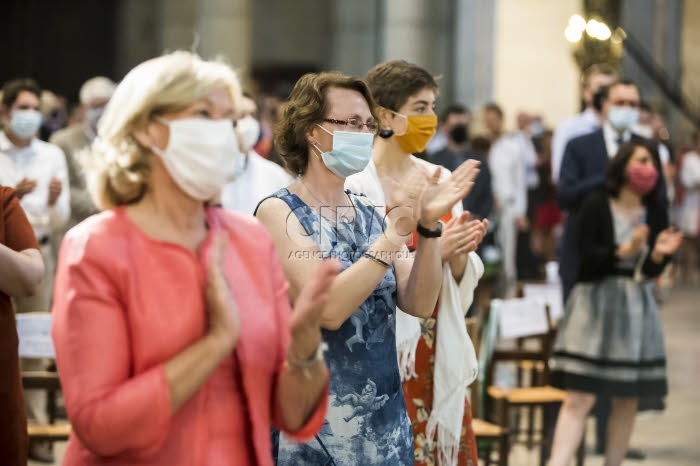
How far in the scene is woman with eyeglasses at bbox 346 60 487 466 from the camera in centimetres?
467

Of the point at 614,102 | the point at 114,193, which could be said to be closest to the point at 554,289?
the point at 614,102

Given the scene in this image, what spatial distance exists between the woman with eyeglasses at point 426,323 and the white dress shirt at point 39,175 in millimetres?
3871

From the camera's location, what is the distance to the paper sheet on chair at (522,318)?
284 inches

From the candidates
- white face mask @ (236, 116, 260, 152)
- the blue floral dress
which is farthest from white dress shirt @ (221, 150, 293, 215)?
the blue floral dress

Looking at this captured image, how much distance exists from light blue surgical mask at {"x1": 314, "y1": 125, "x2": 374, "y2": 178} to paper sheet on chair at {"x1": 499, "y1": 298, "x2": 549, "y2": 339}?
140 inches

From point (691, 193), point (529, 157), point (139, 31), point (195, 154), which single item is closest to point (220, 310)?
point (195, 154)

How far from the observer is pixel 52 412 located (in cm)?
662

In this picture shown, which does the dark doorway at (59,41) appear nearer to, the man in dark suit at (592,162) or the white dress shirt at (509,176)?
the white dress shirt at (509,176)

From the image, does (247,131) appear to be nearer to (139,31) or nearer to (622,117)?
(622,117)

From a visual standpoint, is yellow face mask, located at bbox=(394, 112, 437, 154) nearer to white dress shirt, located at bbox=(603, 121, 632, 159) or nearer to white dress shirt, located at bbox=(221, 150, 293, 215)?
white dress shirt, located at bbox=(221, 150, 293, 215)

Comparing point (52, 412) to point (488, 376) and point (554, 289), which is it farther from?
point (554, 289)

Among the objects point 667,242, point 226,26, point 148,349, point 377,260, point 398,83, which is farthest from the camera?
point 226,26

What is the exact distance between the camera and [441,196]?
3.41 m

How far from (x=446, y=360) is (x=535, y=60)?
12.2 meters
